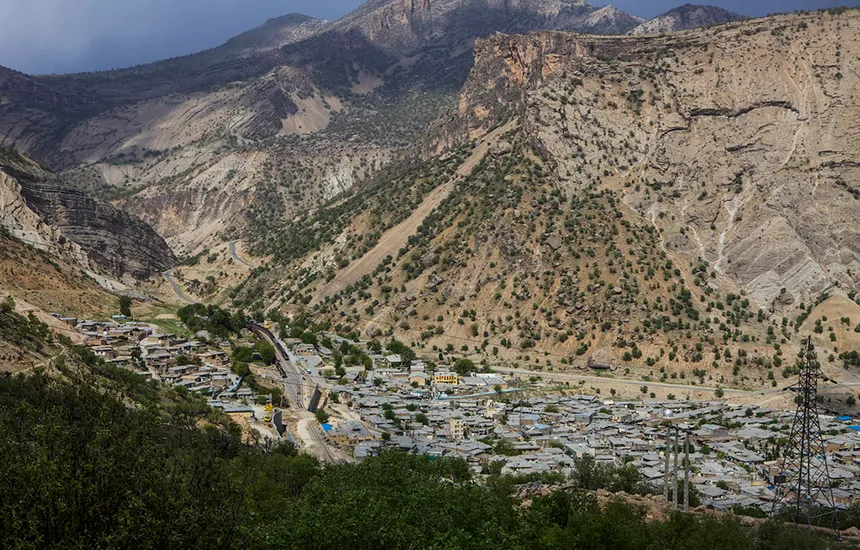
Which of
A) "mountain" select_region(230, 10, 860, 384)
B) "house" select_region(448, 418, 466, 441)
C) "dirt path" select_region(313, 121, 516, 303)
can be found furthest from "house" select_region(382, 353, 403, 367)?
"dirt path" select_region(313, 121, 516, 303)

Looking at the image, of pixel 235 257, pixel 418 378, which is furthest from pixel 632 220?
pixel 235 257

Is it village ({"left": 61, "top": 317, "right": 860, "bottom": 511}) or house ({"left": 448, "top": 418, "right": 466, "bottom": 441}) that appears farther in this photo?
house ({"left": 448, "top": 418, "right": 466, "bottom": 441})

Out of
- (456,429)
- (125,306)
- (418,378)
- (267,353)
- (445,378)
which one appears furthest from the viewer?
(125,306)

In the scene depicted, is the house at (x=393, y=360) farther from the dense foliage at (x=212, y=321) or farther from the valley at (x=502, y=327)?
the dense foliage at (x=212, y=321)

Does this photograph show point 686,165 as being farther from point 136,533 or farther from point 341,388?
point 136,533

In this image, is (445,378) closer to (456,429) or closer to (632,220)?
(456,429)

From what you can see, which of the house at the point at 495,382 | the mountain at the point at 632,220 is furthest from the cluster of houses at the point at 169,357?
the mountain at the point at 632,220

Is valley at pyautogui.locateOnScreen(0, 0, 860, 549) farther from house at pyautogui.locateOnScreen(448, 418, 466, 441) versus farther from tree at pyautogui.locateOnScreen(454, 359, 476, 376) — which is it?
house at pyautogui.locateOnScreen(448, 418, 466, 441)
